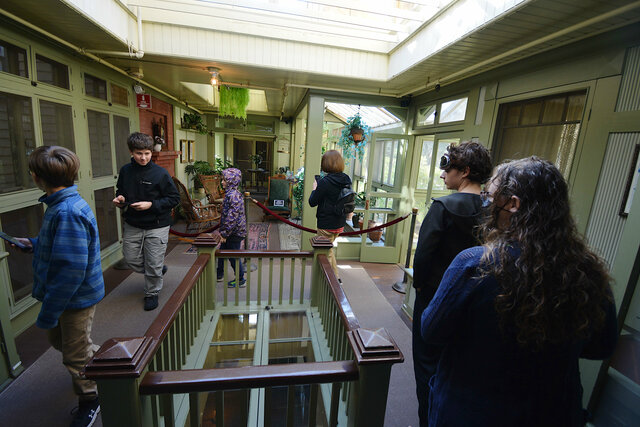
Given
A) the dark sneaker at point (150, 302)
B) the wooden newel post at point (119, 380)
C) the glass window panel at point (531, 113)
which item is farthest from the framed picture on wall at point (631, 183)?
the dark sneaker at point (150, 302)

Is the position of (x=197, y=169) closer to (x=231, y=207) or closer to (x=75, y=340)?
(x=231, y=207)

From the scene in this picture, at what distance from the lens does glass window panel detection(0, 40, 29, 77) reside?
226 centimetres

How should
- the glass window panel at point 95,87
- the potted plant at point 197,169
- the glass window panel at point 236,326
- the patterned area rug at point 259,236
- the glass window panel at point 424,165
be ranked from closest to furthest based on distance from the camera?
the glass window panel at point 236,326, the glass window panel at point 95,87, the glass window panel at point 424,165, the patterned area rug at point 259,236, the potted plant at point 197,169

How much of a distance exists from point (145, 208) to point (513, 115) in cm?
357

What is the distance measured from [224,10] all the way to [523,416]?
12.9ft

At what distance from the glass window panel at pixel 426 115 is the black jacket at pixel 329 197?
2000 millimetres

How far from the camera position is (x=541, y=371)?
0.77m

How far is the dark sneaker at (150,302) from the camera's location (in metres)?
2.86

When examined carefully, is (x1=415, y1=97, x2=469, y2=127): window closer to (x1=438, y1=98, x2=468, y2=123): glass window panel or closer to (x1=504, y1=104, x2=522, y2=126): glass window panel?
(x1=438, y1=98, x2=468, y2=123): glass window panel

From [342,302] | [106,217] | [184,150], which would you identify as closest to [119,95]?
[106,217]

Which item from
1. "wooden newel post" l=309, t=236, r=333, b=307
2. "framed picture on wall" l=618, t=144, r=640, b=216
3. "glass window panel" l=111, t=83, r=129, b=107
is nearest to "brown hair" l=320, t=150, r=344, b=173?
"wooden newel post" l=309, t=236, r=333, b=307

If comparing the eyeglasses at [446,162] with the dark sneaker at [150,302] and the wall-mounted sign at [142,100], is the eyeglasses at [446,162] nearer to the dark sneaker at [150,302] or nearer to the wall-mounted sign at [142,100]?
the dark sneaker at [150,302]

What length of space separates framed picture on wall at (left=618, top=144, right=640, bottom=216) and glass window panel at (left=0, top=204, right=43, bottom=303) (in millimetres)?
4486

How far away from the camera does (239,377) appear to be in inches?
38.9
